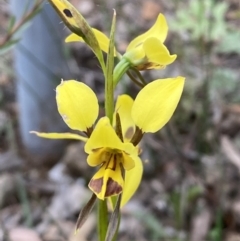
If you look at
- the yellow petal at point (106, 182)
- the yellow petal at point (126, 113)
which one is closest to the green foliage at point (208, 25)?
the yellow petal at point (126, 113)

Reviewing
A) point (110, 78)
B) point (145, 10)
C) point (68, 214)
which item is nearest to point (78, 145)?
point (68, 214)

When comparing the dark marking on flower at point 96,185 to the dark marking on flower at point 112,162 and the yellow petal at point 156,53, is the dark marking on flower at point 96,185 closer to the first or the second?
the dark marking on flower at point 112,162

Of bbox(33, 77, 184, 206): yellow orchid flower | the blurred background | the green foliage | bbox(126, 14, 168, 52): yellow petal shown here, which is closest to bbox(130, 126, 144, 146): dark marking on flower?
bbox(33, 77, 184, 206): yellow orchid flower

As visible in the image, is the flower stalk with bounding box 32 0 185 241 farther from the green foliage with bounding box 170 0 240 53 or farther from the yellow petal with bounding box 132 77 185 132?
the green foliage with bounding box 170 0 240 53

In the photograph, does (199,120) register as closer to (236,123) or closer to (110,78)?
(236,123)

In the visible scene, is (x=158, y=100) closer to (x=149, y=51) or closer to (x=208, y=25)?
(x=149, y=51)
